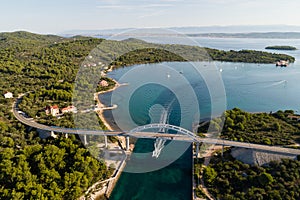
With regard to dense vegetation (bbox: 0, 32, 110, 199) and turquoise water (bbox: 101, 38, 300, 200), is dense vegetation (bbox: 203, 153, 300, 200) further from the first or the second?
dense vegetation (bbox: 0, 32, 110, 199)

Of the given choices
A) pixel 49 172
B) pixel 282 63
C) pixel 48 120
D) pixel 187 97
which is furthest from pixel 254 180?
pixel 282 63

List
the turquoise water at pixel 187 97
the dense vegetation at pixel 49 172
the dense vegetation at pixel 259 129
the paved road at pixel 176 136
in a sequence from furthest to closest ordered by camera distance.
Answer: the dense vegetation at pixel 259 129 < the paved road at pixel 176 136 < the turquoise water at pixel 187 97 < the dense vegetation at pixel 49 172

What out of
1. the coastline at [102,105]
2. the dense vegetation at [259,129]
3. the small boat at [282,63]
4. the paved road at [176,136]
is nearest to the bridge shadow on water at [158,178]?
the paved road at [176,136]

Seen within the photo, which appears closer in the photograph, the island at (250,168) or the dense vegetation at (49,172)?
the dense vegetation at (49,172)

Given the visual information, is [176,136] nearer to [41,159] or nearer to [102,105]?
[41,159]

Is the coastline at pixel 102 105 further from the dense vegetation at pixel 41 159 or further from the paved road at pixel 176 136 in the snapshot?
the paved road at pixel 176 136

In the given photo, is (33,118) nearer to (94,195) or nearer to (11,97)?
(11,97)

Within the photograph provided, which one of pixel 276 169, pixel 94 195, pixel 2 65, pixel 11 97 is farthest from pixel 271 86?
pixel 2 65

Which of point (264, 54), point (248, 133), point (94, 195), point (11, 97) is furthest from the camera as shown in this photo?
point (264, 54)

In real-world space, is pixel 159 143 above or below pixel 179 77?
below
